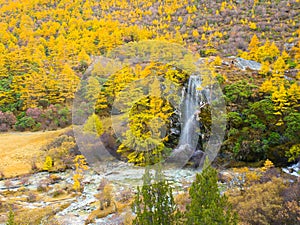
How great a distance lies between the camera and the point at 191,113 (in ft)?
65.7

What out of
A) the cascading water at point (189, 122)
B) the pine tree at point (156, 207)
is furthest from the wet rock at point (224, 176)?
the pine tree at point (156, 207)

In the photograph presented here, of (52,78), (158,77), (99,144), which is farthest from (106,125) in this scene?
(52,78)

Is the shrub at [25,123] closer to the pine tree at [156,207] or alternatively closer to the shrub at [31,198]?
the shrub at [31,198]

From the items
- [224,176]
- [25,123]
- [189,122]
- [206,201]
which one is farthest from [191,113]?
[25,123]

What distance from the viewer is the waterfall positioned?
63.4 ft

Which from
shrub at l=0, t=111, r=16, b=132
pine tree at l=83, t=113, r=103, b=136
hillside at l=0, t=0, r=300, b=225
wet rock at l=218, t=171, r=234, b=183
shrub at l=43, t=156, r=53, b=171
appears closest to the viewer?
hillside at l=0, t=0, r=300, b=225

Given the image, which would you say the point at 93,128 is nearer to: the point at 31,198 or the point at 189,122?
the point at 31,198

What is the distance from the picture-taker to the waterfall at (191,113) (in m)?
Answer: 19.3

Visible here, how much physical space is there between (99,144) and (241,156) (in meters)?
7.54

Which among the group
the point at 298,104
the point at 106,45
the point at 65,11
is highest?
the point at 65,11

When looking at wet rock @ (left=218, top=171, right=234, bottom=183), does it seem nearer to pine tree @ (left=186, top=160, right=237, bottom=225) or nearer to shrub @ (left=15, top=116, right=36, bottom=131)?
pine tree @ (left=186, top=160, right=237, bottom=225)

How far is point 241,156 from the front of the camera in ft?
58.8

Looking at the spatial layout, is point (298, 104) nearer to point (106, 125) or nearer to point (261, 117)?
point (261, 117)

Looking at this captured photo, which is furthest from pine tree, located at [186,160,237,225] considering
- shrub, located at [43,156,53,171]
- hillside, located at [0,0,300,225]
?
shrub, located at [43,156,53,171]
